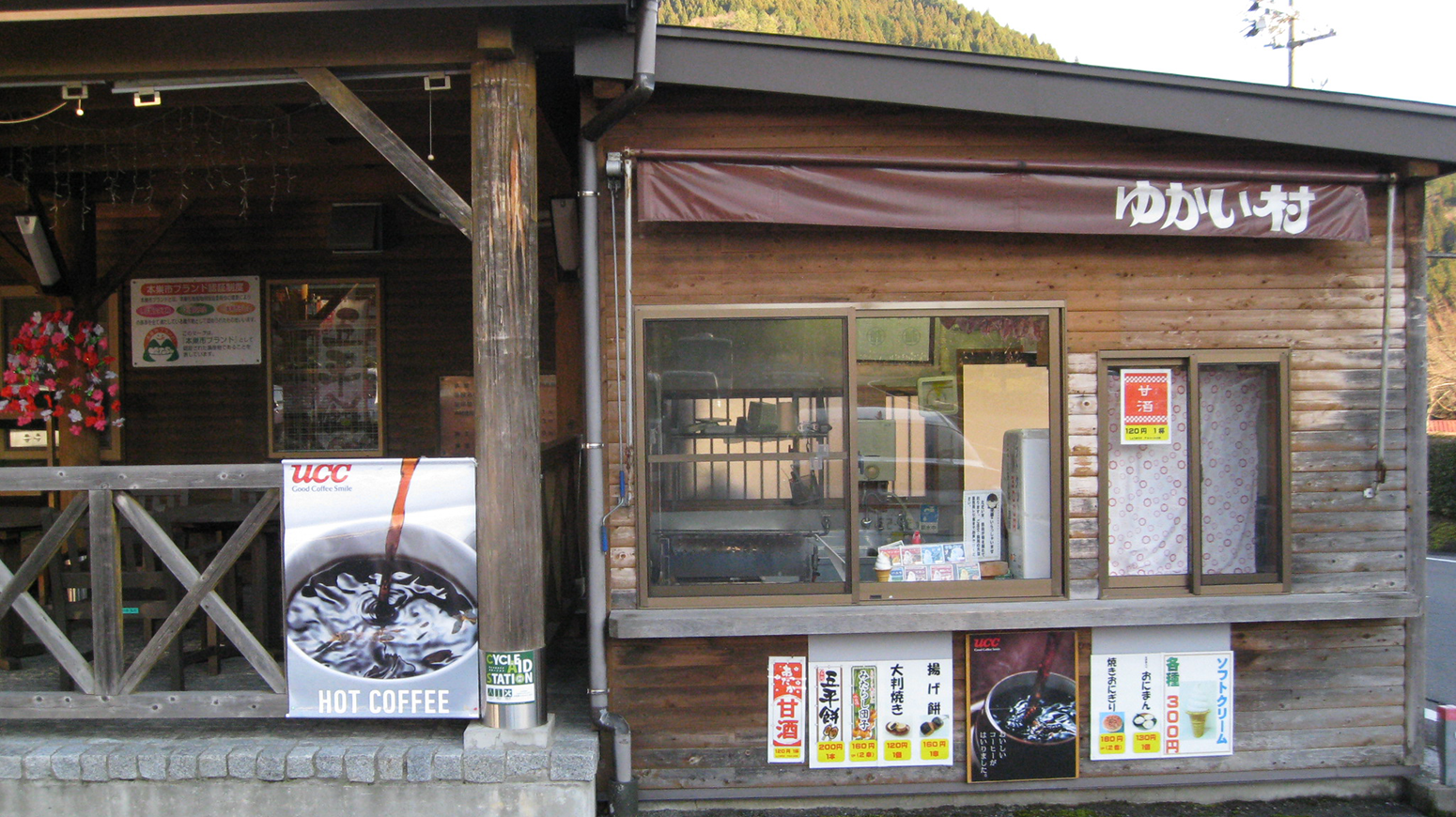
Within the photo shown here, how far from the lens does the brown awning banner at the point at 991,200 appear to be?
14.6ft

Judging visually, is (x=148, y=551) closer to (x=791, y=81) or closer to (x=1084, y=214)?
(x=791, y=81)

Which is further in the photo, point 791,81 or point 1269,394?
point 1269,394

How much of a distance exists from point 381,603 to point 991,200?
345 centimetres

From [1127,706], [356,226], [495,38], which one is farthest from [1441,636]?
[356,226]

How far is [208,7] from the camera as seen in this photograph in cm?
386

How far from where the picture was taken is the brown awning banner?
4449 millimetres

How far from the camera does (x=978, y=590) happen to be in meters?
4.76

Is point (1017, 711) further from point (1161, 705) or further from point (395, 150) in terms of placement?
point (395, 150)

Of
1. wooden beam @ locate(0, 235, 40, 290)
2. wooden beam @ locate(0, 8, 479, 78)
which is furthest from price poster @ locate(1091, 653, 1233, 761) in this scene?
wooden beam @ locate(0, 235, 40, 290)

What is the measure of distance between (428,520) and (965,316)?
109 inches

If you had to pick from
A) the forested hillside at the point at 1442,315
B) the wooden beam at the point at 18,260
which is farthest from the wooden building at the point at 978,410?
the forested hillside at the point at 1442,315

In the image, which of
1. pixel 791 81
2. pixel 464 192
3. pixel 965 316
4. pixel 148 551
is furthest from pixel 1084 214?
pixel 148 551

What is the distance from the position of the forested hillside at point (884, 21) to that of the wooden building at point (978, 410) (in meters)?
33.5

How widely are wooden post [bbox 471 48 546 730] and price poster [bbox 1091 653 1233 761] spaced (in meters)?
2.87
